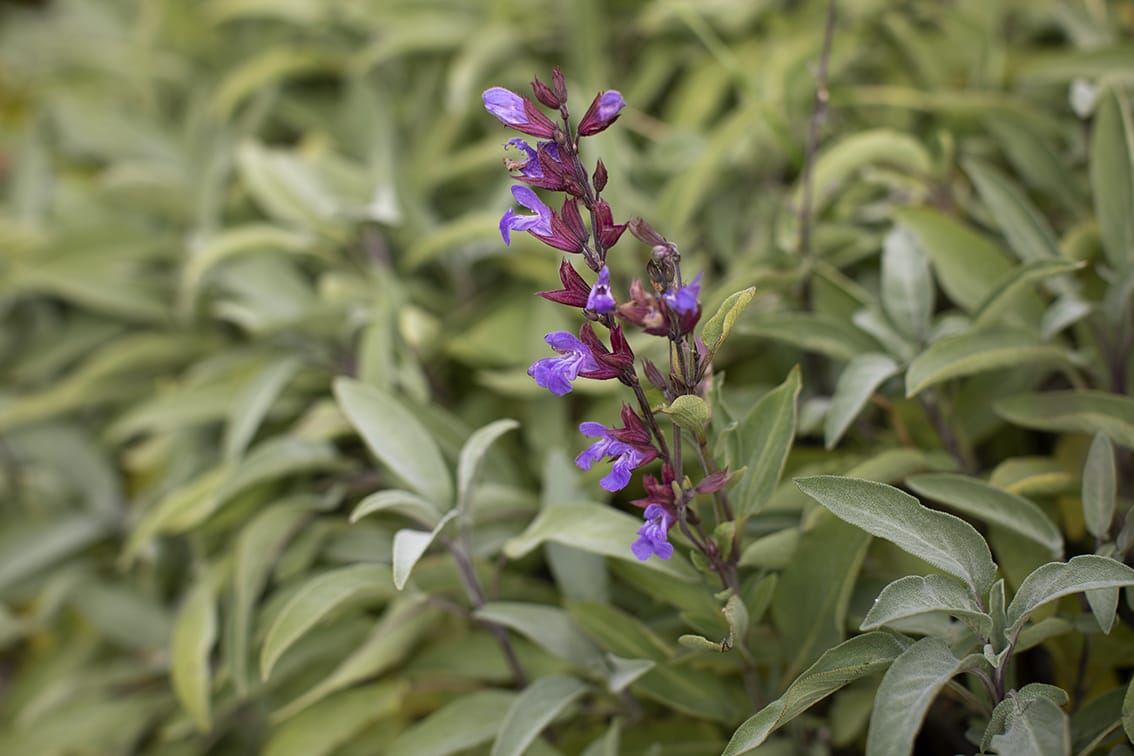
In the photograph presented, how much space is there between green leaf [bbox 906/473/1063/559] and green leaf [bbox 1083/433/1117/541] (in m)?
0.03

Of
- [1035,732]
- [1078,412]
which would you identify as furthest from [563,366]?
[1078,412]

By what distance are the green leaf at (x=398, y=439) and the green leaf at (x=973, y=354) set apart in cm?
43

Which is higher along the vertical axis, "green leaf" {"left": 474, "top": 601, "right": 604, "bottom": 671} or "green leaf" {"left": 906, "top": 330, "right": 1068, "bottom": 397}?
"green leaf" {"left": 906, "top": 330, "right": 1068, "bottom": 397}

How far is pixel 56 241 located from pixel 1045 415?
4.43 ft

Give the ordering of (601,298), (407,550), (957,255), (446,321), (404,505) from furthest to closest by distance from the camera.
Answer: (446,321)
(957,255)
(404,505)
(407,550)
(601,298)

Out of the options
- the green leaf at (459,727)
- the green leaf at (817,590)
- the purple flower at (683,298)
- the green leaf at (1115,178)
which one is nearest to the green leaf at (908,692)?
the green leaf at (817,590)

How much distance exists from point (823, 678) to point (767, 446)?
185mm

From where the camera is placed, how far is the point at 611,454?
2.01ft

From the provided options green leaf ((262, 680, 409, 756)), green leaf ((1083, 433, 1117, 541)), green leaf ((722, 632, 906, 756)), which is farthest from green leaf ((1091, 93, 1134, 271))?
green leaf ((262, 680, 409, 756))

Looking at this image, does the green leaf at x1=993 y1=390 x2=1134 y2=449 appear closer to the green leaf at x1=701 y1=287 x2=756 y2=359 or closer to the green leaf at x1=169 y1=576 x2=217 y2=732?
the green leaf at x1=701 y1=287 x2=756 y2=359

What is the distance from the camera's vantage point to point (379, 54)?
1.38 metres

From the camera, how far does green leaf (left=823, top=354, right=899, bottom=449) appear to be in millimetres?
750

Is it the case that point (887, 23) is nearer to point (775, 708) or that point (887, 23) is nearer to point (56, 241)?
point (775, 708)

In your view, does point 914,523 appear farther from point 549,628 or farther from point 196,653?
point 196,653
